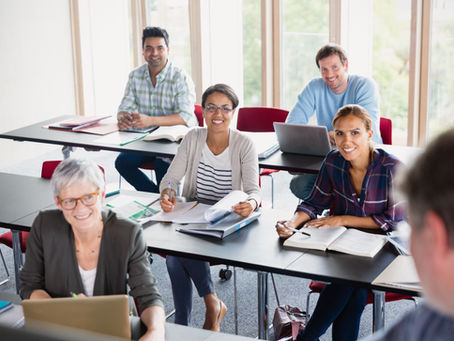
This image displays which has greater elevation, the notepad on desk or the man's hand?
the man's hand

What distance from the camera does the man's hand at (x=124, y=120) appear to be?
4.86 meters

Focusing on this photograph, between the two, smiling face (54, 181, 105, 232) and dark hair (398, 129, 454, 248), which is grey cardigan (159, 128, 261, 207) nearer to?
smiling face (54, 181, 105, 232)

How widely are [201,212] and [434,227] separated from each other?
2.58 meters

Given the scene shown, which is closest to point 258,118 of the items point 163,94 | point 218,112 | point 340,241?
point 163,94

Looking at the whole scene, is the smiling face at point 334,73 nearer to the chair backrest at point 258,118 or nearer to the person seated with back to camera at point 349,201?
the chair backrest at point 258,118

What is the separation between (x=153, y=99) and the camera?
16.4ft

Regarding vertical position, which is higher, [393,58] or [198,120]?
[393,58]

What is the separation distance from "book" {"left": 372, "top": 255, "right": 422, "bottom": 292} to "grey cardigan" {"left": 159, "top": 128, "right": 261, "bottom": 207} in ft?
3.29

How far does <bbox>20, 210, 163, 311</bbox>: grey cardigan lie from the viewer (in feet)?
7.34

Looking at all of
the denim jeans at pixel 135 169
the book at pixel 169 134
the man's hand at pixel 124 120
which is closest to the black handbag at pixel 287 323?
the book at pixel 169 134

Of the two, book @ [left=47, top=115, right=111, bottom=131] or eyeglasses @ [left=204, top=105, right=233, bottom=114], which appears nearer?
eyeglasses @ [left=204, top=105, right=233, bottom=114]

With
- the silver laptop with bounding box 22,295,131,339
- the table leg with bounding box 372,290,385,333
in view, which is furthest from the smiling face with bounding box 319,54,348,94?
the silver laptop with bounding box 22,295,131,339

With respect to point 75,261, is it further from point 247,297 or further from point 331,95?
point 331,95

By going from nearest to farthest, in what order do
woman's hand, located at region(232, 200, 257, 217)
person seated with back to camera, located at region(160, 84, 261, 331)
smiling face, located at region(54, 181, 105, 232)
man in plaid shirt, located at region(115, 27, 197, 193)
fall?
smiling face, located at region(54, 181, 105, 232)
woman's hand, located at region(232, 200, 257, 217)
person seated with back to camera, located at region(160, 84, 261, 331)
man in plaid shirt, located at region(115, 27, 197, 193)
